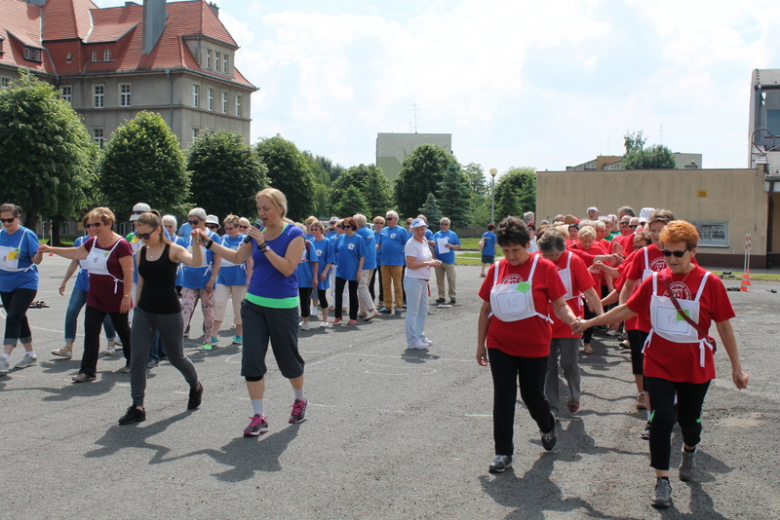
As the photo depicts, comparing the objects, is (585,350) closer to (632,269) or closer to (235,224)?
(632,269)

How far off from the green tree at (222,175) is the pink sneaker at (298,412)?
5075 centimetres

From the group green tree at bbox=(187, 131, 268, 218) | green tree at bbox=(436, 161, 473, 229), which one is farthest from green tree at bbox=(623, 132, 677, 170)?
green tree at bbox=(187, 131, 268, 218)

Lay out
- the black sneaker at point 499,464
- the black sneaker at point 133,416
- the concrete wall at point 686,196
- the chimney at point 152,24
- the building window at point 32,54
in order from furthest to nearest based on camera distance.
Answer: the chimney at point 152,24 < the building window at point 32,54 < the concrete wall at point 686,196 < the black sneaker at point 133,416 < the black sneaker at point 499,464

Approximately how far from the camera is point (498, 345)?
16.6 ft

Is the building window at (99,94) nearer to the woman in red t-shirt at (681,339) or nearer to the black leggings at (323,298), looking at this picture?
the black leggings at (323,298)

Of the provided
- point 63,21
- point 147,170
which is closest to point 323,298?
point 147,170

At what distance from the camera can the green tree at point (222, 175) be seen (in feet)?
184

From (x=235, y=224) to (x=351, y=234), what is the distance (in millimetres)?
3289

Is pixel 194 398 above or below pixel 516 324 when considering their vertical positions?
below

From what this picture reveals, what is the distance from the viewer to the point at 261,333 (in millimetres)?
5902

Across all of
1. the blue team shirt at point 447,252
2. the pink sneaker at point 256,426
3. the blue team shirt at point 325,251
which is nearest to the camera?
the pink sneaker at point 256,426

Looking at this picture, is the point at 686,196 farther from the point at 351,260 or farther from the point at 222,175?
the point at 222,175

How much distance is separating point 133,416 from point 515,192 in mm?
89085

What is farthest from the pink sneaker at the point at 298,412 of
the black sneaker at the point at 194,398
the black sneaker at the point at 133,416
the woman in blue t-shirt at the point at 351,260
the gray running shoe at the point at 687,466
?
the woman in blue t-shirt at the point at 351,260
